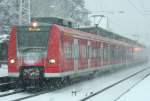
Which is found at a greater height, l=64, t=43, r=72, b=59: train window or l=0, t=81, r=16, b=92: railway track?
l=64, t=43, r=72, b=59: train window

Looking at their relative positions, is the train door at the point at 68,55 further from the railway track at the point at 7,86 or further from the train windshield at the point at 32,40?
the railway track at the point at 7,86

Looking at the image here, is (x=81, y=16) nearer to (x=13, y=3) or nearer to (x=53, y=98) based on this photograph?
(x=13, y=3)

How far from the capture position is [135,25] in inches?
5207

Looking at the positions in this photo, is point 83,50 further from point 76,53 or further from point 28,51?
point 28,51

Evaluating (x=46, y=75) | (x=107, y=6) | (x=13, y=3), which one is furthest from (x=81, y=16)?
(x=46, y=75)

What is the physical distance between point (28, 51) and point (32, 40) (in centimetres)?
51

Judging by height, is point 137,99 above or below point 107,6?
below

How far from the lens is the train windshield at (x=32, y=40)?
19578 millimetres

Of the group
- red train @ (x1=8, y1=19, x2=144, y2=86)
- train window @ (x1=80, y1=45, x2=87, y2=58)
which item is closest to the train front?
red train @ (x1=8, y1=19, x2=144, y2=86)

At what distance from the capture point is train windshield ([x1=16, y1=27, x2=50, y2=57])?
1958 cm

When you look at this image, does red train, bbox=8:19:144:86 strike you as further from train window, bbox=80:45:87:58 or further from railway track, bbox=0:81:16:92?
train window, bbox=80:45:87:58

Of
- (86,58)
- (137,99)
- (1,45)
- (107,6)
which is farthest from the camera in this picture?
(107,6)

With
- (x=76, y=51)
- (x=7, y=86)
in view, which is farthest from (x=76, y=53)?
(x=7, y=86)

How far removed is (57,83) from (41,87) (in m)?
0.68
